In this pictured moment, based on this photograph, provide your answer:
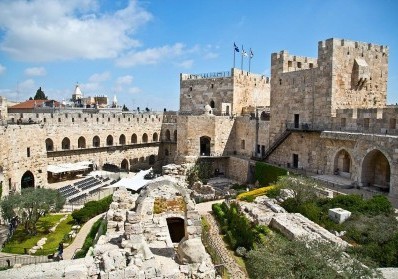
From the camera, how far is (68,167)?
31156mm

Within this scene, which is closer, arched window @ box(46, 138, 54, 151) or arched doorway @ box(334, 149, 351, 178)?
arched doorway @ box(334, 149, 351, 178)

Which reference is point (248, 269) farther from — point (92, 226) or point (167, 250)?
point (92, 226)

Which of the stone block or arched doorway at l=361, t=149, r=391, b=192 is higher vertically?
arched doorway at l=361, t=149, r=391, b=192

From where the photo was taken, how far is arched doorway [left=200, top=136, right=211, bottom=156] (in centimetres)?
3498

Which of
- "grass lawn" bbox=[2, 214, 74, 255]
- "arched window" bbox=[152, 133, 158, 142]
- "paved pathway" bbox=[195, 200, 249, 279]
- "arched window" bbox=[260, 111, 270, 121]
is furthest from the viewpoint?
"arched window" bbox=[152, 133, 158, 142]

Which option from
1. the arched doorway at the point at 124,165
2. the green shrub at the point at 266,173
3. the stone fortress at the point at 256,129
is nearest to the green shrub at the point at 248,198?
the green shrub at the point at 266,173

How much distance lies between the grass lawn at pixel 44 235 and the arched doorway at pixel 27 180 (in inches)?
281

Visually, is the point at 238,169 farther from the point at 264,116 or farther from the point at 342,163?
the point at 342,163

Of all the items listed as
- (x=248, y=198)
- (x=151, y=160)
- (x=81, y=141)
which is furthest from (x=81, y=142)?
(x=248, y=198)

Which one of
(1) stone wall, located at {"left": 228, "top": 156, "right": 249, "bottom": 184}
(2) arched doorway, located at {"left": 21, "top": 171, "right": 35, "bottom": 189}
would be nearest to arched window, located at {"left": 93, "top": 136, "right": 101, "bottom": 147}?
(2) arched doorway, located at {"left": 21, "top": 171, "right": 35, "bottom": 189}

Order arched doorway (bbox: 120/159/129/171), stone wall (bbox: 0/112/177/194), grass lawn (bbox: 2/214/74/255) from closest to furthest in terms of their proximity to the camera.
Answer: grass lawn (bbox: 2/214/74/255) → stone wall (bbox: 0/112/177/194) → arched doorway (bbox: 120/159/129/171)

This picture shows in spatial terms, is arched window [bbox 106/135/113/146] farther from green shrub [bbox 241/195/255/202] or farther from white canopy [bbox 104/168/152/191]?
green shrub [bbox 241/195/255/202]

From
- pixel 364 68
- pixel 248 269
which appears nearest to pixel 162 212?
pixel 248 269

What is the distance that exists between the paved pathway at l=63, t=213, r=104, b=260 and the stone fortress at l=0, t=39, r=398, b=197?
7.83 m
